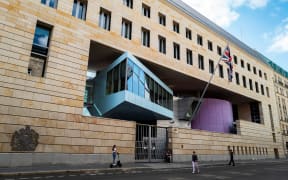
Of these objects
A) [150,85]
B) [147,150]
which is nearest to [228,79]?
[150,85]

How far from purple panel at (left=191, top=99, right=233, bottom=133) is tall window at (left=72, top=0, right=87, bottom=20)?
23.6 metres

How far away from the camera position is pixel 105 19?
2245 centimetres

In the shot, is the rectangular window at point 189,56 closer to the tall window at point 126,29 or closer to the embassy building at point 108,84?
the embassy building at point 108,84

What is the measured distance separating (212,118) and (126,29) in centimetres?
2051

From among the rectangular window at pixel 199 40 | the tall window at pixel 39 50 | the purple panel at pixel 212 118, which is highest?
the rectangular window at pixel 199 40

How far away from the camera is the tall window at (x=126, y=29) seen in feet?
77.4

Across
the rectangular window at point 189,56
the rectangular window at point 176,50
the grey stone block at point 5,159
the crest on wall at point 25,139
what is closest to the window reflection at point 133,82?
the rectangular window at point 176,50

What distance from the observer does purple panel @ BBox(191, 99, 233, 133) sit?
3381 cm

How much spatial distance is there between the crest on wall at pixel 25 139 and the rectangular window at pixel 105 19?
1268cm

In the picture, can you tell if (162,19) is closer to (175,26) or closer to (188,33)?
(175,26)

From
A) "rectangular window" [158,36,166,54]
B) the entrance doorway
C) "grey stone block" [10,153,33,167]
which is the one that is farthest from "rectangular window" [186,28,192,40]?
"grey stone block" [10,153,33,167]

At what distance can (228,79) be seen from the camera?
1405 inches

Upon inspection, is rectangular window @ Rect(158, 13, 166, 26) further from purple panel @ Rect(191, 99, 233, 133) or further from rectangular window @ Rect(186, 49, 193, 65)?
purple panel @ Rect(191, 99, 233, 133)

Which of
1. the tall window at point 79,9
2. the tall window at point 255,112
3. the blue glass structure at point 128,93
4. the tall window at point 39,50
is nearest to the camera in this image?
the tall window at point 39,50
